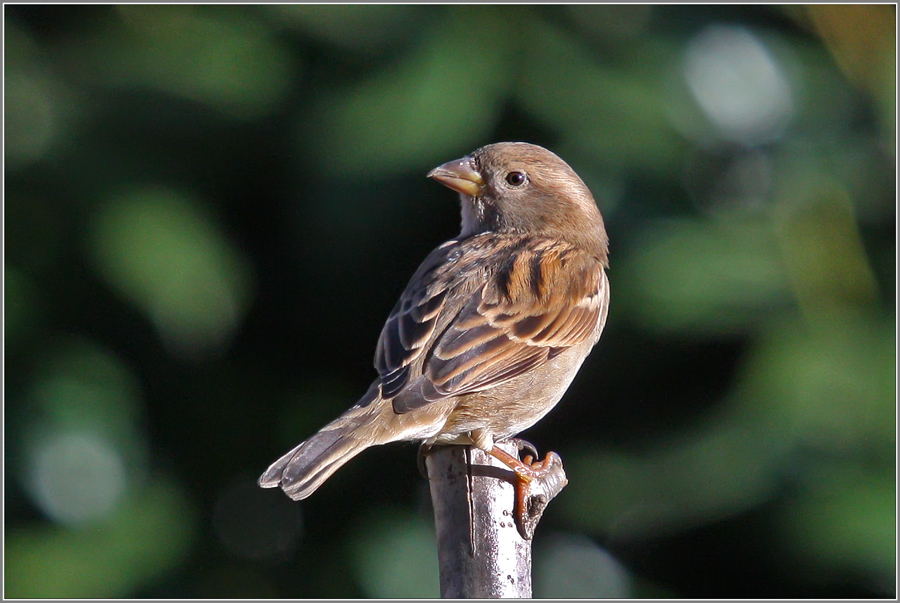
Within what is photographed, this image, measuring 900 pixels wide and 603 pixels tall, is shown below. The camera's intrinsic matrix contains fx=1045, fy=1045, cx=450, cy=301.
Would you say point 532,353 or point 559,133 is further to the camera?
point 559,133

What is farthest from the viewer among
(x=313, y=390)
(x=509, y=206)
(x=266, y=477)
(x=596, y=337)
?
(x=313, y=390)

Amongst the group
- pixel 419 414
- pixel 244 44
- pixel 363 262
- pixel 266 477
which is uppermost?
pixel 244 44

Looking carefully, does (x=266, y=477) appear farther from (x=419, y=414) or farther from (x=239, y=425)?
(x=239, y=425)

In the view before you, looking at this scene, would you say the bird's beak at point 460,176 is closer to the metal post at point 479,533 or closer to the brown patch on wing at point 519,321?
the brown patch on wing at point 519,321

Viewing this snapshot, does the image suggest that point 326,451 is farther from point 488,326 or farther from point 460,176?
point 460,176

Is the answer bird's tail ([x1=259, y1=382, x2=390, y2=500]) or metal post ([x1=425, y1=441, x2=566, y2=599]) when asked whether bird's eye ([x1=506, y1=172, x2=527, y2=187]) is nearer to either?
bird's tail ([x1=259, y1=382, x2=390, y2=500])

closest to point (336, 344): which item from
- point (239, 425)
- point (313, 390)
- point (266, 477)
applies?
point (313, 390)

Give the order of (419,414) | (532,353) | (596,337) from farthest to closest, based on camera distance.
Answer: (596,337)
(532,353)
(419,414)

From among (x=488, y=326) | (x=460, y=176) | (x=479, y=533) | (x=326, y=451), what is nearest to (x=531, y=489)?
(x=479, y=533)

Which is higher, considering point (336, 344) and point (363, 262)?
point (363, 262)
